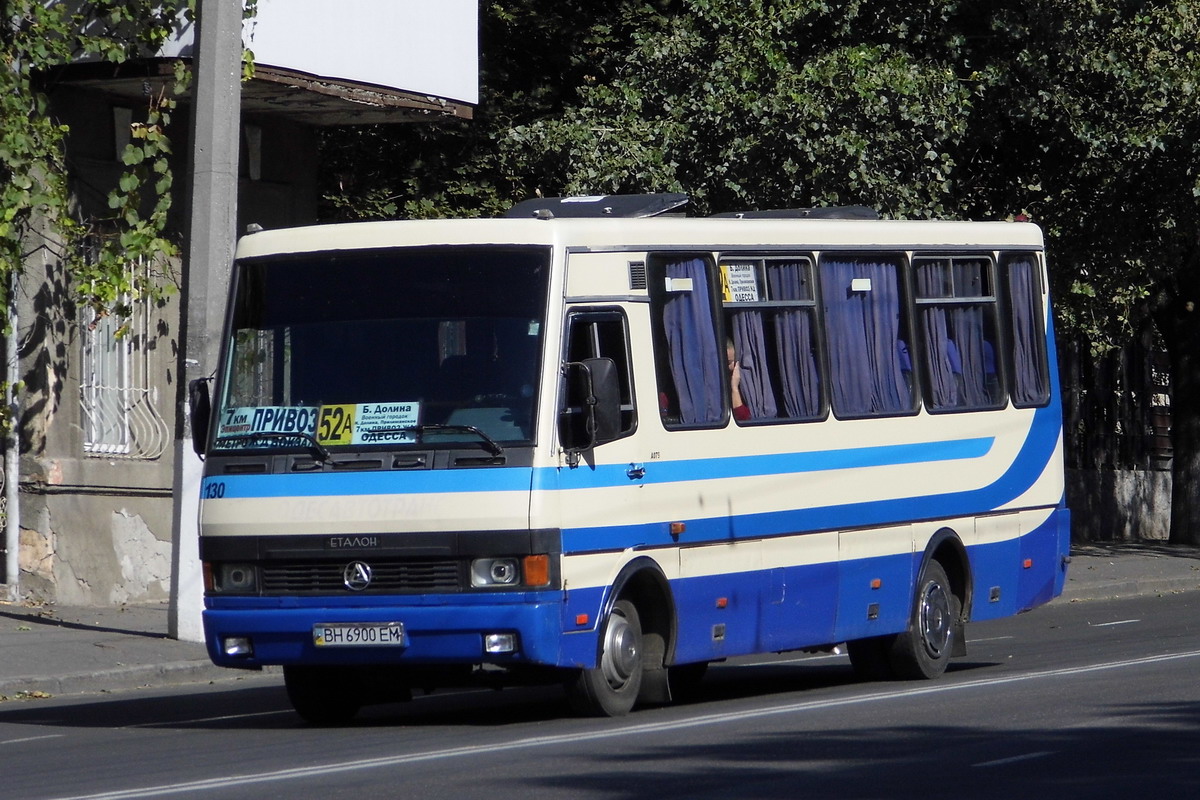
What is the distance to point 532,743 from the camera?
9602 millimetres

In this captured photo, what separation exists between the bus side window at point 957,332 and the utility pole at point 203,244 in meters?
5.27

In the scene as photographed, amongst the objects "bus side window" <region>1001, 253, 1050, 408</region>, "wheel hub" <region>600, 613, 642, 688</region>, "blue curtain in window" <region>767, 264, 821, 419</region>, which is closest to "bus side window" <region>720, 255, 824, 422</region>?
"blue curtain in window" <region>767, 264, 821, 419</region>

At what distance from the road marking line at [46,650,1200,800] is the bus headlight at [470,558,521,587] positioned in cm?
77

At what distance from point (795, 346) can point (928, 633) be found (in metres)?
2.26

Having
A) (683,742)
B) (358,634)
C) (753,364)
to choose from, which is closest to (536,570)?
(358,634)

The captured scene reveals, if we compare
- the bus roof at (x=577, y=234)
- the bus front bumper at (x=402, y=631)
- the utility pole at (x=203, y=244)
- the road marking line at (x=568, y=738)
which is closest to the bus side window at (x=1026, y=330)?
the bus roof at (x=577, y=234)

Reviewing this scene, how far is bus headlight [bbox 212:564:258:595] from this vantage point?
10523 millimetres

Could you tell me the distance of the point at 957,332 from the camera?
1366 cm

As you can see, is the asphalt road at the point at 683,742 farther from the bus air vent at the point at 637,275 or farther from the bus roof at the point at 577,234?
the bus roof at the point at 577,234

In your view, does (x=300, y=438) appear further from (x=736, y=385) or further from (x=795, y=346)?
→ (x=795, y=346)

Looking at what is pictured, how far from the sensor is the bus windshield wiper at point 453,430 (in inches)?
400

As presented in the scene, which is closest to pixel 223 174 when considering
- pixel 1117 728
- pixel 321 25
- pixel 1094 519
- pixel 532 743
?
pixel 321 25

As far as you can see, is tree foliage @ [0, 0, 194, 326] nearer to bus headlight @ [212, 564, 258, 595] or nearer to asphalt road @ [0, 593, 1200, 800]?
asphalt road @ [0, 593, 1200, 800]

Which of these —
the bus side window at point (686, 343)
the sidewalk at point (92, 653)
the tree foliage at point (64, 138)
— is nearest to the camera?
the bus side window at point (686, 343)
